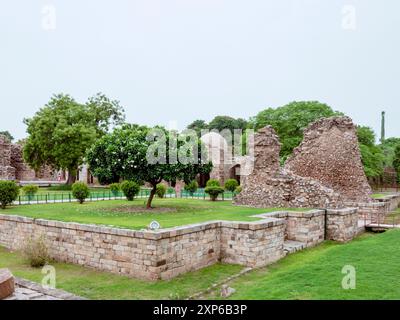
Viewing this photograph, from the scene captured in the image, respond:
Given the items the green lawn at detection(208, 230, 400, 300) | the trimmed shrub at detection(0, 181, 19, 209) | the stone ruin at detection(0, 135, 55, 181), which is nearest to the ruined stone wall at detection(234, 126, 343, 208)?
the green lawn at detection(208, 230, 400, 300)

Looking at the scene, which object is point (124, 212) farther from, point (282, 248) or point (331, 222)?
point (331, 222)

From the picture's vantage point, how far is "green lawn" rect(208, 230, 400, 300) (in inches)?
256

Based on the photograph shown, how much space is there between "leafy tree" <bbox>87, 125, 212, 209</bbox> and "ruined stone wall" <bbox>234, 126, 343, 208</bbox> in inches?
121

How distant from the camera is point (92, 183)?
3791 centimetres

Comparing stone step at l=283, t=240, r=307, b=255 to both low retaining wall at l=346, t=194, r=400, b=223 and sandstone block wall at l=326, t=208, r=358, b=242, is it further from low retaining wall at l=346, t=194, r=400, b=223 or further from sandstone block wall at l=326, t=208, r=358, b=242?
low retaining wall at l=346, t=194, r=400, b=223

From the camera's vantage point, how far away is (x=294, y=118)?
97.5 ft

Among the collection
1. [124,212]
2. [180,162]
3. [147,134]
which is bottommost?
[124,212]

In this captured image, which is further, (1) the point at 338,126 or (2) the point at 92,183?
(2) the point at 92,183

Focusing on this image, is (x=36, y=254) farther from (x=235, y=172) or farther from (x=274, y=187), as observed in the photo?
(x=235, y=172)

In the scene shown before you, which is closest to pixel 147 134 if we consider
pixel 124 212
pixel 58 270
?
pixel 124 212

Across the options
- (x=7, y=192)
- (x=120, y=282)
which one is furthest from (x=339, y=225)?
(x=7, y=192)

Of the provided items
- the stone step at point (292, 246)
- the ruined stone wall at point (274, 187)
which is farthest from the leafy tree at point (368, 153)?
the stone step at point (292, 246)

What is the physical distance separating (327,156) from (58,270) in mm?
14557

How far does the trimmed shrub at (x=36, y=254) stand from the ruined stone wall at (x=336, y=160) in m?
13.1
